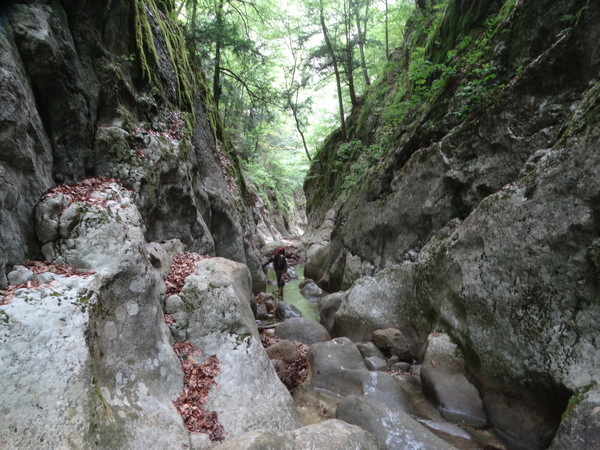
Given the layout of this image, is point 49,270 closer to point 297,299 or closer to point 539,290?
point 539,290

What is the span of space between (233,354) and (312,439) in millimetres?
1946

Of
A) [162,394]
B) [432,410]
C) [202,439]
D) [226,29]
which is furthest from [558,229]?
[226,29]

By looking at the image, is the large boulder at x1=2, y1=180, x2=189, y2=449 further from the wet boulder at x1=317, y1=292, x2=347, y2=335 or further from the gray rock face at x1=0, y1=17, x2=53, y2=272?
→ the wet boulder at x1=317, y1=292, x2=347, y2=335

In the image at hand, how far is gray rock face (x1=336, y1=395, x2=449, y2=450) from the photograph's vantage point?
13.1ft

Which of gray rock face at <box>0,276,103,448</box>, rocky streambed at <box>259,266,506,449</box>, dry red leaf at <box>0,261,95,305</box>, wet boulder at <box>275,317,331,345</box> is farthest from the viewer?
wet boulder at <box>275,317,331,345</box>

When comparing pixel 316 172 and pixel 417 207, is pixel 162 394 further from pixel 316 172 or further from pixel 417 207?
pixel 316 172

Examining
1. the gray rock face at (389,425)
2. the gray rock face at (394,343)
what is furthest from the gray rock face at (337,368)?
the gray rock face at (389,425)

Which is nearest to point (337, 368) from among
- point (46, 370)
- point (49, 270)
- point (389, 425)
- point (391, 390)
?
point (391, 390)

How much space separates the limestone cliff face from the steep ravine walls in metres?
4.97

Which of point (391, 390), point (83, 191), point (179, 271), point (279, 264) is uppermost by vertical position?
point (83, 191)

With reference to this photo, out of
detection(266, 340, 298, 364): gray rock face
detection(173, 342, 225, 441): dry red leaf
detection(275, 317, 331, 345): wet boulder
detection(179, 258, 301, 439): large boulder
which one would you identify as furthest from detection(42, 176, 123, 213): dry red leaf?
detection(275, 317, 331, 345): wet boulder

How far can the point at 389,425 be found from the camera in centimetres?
417

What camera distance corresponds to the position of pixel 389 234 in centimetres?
961

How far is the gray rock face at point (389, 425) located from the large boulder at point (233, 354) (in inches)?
32.1
